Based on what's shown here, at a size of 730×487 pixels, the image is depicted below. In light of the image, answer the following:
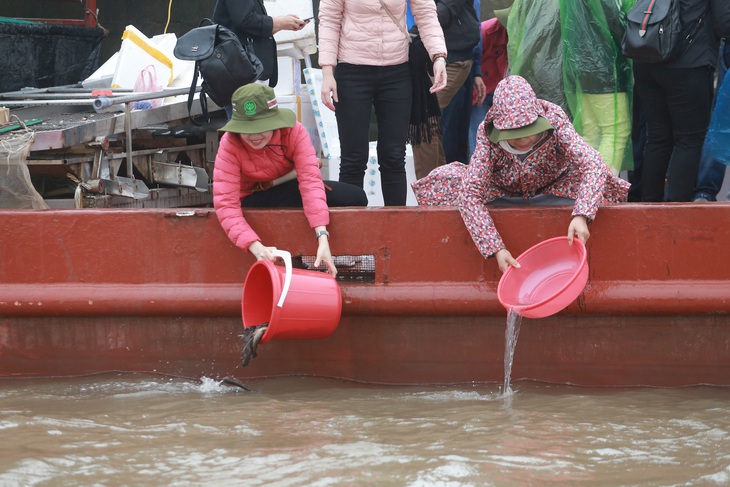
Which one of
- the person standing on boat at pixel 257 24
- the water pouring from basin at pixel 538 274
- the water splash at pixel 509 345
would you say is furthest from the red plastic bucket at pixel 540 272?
the person standing on boat at pixel 257 24

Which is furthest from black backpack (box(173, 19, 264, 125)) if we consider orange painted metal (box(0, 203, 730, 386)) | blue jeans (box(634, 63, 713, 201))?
blue jeans (box(634, 63, 713, 201))

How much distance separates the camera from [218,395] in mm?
4680

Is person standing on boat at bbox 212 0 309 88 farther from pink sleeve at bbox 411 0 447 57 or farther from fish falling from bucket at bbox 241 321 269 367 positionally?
fish falling from bucket at bbox 241 321 269 367

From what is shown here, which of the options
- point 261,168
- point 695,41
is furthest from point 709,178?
point 261,168

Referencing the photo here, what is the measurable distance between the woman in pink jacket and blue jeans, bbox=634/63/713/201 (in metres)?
1.13

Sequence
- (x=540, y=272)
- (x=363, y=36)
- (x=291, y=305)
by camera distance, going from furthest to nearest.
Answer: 1. (x=363, y=36)
2. (x=540, y=272)
3. (x=291, y=305)

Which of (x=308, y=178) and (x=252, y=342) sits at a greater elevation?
(x=308, y=178)

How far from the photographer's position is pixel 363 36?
18.0ft

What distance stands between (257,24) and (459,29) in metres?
1.21

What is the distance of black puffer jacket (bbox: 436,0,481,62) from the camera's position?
19.9ft

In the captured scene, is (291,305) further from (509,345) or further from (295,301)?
(509,345)

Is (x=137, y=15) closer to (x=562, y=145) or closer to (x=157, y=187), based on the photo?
(x=157, y=187)

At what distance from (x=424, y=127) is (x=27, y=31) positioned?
3733 millimetres

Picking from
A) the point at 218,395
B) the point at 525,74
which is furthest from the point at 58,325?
the point at 525,74
